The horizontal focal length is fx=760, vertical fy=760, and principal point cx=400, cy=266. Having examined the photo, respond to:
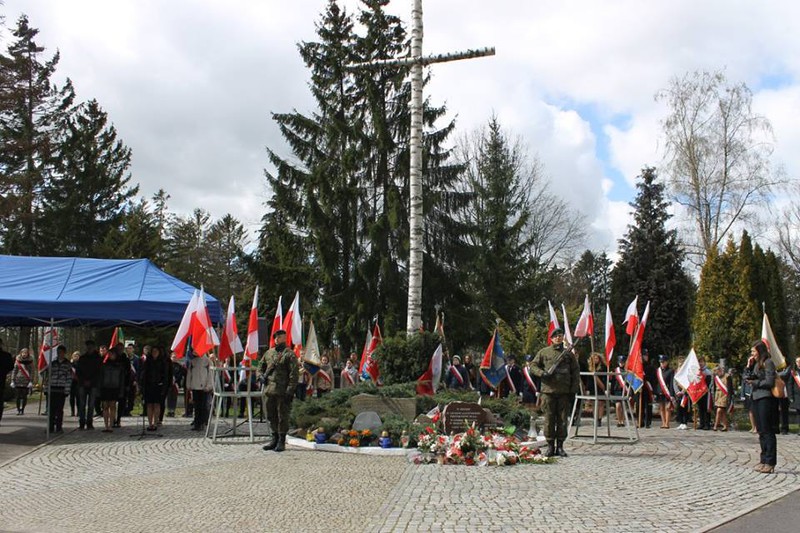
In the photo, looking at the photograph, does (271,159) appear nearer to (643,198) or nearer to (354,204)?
(354,204)

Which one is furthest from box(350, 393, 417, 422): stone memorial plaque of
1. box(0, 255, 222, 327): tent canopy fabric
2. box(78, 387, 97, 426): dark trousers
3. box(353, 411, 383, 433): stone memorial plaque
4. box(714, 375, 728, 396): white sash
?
box(714, 375, 728, 396): white sash

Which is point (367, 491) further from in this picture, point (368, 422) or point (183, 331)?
point (183, 331)

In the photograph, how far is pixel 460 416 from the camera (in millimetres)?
12180

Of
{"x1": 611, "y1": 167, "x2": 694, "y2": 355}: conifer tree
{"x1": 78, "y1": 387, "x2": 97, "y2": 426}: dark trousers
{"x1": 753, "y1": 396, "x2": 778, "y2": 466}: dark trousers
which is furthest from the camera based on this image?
{"x1": 611, "y1": 167, "x2": 694, "y2": 355}: conifer tree

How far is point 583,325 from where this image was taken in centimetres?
1439

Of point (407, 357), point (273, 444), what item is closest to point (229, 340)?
point (273, 444)

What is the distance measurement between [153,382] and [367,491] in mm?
8351

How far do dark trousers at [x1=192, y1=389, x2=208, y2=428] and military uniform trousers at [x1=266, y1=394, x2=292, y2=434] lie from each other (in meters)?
4.12

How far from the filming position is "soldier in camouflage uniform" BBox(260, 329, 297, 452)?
12594 mm

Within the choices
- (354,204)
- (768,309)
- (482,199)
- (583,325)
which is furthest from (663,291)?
(583,325)

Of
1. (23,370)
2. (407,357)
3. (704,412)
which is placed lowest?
(704,412)

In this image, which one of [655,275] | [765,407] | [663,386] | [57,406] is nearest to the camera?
[765,407]

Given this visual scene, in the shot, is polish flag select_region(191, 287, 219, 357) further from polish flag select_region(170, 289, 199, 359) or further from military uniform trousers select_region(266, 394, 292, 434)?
military uniform trousers select_region(266, 394, 292, 434)

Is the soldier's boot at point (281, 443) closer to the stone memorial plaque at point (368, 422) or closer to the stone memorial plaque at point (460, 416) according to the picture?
the stone memorial plaque at point (368, 422)
